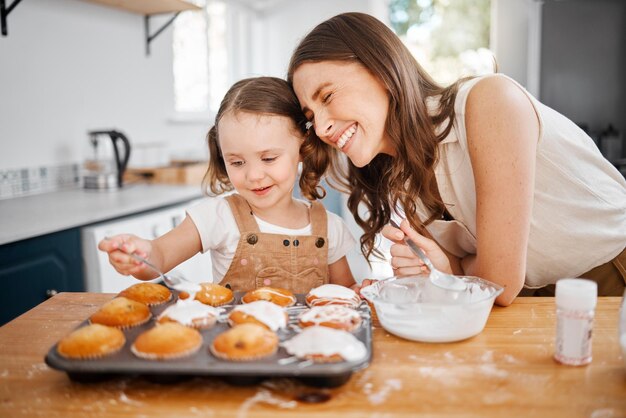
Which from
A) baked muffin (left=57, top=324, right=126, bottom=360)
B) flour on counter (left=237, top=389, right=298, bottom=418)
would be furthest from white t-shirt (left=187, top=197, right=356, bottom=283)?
flour on counter (left=237, top=389, right=298, bottom=418)

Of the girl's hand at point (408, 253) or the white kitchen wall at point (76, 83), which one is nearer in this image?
the girl's hand at point (408, 253)

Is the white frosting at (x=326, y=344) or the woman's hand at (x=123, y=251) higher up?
the woman's hand at (x=123, y=251)

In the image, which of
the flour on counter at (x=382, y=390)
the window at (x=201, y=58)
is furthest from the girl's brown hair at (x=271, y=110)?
the window at (x=201, y=58)

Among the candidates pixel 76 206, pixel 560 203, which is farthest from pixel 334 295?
pixel 76 206

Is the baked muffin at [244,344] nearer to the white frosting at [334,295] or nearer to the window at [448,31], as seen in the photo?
the white frosting at [334,295]

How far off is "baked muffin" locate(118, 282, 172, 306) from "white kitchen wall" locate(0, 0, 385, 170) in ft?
3.89

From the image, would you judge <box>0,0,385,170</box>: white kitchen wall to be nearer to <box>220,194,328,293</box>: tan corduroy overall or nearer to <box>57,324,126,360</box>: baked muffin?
<box>220,194,328,293</box>: tan corduroy overall

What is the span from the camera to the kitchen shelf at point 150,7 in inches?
117

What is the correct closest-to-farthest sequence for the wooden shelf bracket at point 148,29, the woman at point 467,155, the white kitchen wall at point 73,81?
the woman at point 467,155 < the white kitchen wall at point 73,81 < the wooden shelf bracket at point 148,29

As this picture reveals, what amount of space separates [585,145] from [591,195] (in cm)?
12

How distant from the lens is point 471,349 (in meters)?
0.83

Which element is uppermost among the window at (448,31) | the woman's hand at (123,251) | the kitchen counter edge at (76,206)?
the window at (448,31)

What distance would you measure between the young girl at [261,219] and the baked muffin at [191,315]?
0.37 m

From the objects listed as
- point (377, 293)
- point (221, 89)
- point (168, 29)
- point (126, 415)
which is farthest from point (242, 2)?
point (126, 415)
